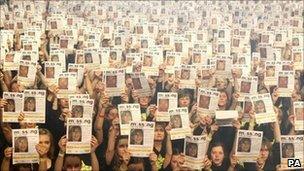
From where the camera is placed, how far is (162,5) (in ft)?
46.1

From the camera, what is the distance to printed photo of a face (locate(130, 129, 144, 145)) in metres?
5.02

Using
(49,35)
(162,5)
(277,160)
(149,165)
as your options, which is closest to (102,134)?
(149,165)

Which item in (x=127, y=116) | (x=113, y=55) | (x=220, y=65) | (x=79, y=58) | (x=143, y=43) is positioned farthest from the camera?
(x=143, y=43)

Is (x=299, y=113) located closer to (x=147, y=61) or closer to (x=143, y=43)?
(x=147, y=61)

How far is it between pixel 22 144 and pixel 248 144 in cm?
213

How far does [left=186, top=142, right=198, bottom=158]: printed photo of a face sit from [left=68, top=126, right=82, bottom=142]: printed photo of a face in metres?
1.02

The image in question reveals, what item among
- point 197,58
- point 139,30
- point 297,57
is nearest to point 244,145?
point 197,58

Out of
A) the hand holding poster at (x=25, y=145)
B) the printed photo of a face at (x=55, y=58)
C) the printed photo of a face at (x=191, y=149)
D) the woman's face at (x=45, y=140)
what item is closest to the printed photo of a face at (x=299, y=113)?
the printed photo of a face at (x=191, y=149)

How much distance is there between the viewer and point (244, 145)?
204 inches

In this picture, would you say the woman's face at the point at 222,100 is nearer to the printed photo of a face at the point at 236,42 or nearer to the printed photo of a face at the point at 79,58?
the printed photo of a face at the point at 79,58

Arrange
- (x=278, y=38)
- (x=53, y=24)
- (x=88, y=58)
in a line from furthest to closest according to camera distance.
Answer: (x=53, y=24), (x=278, y=38), (x=88, y=58)

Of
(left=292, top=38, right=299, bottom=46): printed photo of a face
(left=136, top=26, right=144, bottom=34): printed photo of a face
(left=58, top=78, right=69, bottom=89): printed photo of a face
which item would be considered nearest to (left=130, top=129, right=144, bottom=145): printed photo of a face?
(left=58, top=78, right=69, bottom=89): printed photo of a face

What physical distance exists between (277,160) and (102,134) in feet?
6.07

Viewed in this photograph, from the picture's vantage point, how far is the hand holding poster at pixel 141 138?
4996mm
